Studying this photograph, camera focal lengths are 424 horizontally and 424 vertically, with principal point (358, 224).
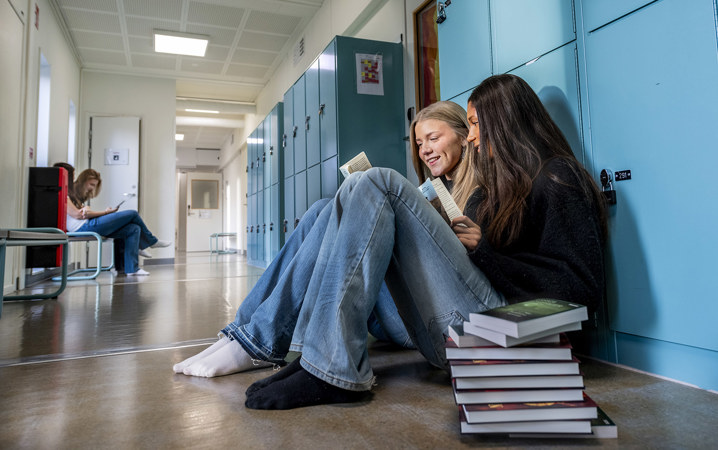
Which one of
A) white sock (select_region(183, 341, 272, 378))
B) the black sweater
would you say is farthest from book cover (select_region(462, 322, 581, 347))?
white sock (select_region(183, 341, 272, 378))

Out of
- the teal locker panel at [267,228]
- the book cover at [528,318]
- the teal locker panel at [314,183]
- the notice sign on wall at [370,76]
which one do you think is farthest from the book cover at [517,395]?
the teal locker panel at [267,228]

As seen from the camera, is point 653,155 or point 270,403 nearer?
point 270,403

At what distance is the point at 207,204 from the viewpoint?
493 inches

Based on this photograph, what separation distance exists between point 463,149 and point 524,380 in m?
1.03

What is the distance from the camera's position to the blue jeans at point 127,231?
14.7ft

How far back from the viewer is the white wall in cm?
648

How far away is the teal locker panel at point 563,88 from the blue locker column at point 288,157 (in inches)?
131

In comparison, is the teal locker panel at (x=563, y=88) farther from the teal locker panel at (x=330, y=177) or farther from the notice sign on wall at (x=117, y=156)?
the notice sign on wall at (x=117, y=156)

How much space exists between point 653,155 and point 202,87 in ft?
24.5

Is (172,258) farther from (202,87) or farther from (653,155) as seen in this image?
(653,155)

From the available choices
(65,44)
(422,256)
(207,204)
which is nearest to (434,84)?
(422,256)

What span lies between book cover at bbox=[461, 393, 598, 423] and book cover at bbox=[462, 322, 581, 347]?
0.34 ft

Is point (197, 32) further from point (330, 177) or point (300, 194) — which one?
point (330, 177)

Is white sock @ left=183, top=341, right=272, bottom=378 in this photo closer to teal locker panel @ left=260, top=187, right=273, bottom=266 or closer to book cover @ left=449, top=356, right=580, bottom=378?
book cover @ left=449, top=356, right=580, bottom=378
